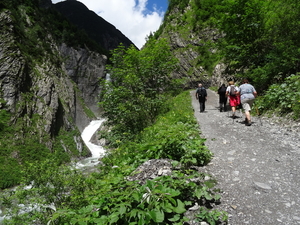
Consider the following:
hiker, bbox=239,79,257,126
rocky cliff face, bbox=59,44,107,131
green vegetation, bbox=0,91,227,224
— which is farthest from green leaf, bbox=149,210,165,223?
rocky cliff face, bbox=59,44,107,131

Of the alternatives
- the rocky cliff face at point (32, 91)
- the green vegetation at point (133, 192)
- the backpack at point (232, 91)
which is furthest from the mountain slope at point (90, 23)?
the green vegetation at point (133, 192)

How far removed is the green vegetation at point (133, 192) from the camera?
2141mm

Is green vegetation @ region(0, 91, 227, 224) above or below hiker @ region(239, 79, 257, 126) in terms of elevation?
below

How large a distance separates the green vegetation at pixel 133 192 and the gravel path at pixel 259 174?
0.30 metres

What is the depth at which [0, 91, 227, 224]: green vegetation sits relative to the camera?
2.14 m

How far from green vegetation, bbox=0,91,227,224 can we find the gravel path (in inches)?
11.8

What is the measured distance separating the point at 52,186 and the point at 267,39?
43.6 ft

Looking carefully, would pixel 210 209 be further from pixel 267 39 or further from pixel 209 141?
pixel 267 39

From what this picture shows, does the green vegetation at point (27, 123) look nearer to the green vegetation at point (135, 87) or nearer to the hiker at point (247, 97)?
the green vegetation at point (135, 87)

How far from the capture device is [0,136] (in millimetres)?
16422

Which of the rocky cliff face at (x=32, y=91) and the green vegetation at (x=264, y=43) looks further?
the rocky cliff face at (x=32, y=91)

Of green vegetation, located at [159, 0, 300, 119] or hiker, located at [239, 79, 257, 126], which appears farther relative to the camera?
green vegetation, located at [159, 0, 300, 119]

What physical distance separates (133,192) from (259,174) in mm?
2801

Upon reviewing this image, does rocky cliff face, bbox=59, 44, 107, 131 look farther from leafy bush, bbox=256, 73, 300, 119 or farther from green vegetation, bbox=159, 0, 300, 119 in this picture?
leafy bush, bbox=256, 73, 300, 119
